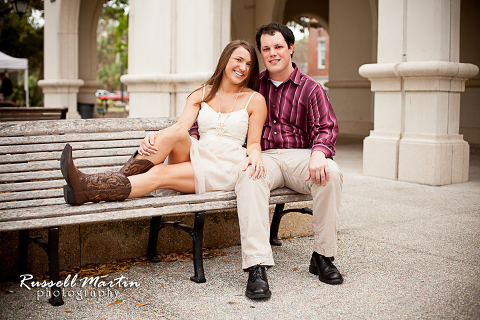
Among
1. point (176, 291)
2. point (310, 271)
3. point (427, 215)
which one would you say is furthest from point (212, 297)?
point (427, 215)

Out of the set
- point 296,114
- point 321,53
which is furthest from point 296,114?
point 321,53

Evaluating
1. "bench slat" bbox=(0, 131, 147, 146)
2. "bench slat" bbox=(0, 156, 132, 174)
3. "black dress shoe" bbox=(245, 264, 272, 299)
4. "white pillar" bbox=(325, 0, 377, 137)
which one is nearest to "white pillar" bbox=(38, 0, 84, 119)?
"white pillar" bbox=(325, 0, 377, 137)

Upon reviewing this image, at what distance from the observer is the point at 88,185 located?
3211mm

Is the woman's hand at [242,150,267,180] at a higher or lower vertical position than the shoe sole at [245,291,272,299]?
higher

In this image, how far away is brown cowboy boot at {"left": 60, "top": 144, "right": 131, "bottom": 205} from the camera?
10.3ft

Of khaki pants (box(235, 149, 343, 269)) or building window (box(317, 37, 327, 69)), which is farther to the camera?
building window (box(317, 37, 327, 69))

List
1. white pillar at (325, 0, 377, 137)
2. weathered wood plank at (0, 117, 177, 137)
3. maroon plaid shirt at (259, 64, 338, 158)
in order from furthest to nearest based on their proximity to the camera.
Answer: white pillar at (325, 0, 377, 137)
maroon plaid shirt at (259, 64, 338, 158)
weathered wood plank at (0, 117, 177, 137)

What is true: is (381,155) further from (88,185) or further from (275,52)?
(88,185)

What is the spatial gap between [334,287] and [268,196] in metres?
0.73

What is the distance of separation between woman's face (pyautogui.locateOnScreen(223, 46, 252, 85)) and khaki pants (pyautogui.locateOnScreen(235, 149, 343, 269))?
2.07 feet

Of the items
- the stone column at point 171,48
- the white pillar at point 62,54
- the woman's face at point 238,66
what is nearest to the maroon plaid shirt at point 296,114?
the woman's face at point 238,66

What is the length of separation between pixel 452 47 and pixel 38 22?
2430cm

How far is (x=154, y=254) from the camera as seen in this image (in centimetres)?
396

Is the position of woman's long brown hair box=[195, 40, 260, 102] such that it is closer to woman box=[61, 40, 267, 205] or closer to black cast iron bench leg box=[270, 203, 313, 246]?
woman box=[61, 40, 267, 205]
